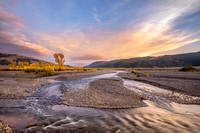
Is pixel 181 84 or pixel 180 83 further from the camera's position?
pixel 180 83

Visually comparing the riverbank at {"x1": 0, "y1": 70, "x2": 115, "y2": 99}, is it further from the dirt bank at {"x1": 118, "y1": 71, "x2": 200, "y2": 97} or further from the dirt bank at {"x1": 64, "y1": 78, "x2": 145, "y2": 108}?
the dirt bank at {"x1": 118, "y1": 71, "x2": 200, "y2": 97}

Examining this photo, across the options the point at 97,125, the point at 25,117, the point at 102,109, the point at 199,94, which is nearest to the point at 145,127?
the point at 97,125

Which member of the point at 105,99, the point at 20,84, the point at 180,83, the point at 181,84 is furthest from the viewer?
the point at 20,84

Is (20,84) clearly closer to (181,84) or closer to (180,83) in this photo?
(181,84)

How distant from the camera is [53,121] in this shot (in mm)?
3627

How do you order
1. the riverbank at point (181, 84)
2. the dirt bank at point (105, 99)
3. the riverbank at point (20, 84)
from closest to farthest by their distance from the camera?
the dirt bank at point (105, 99)
the riverbank at point (181, 84)
the riverbank at point (20, 84)

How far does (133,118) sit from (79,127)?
94.1 inches

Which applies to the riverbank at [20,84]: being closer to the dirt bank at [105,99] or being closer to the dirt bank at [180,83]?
the dirt bank at [105,99]

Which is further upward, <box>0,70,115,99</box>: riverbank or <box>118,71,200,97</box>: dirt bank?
<box>0,70,115,99</box>: riverbank

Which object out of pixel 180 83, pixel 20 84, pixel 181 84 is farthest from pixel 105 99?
pixel 20 84

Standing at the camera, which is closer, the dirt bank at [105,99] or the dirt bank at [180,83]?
the dirt bank at [105,99]

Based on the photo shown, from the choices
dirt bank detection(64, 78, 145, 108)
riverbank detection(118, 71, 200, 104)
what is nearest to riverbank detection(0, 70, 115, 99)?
dirt bank detection(64, 78, 145, 108)

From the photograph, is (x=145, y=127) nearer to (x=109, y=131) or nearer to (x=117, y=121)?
(x=117, y=121)

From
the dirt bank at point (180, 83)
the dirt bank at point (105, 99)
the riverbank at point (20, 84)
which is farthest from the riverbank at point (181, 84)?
the riverbank at point (20, 84)
